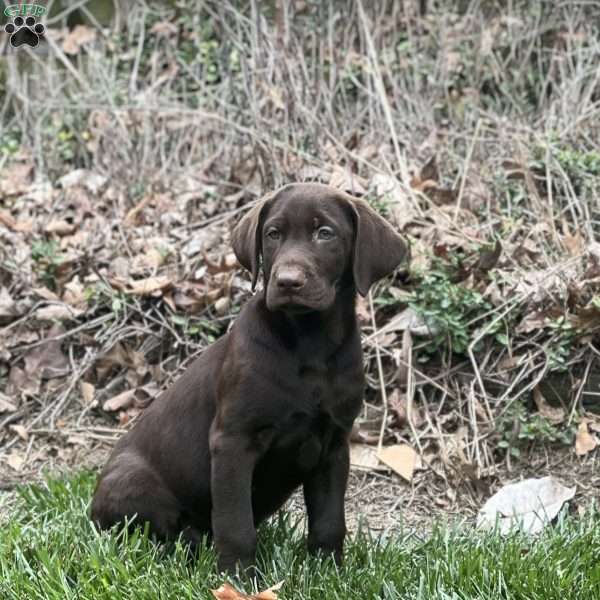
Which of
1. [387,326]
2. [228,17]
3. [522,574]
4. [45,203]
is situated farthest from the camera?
[228,17]

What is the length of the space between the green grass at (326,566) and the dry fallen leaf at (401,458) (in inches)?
34.8

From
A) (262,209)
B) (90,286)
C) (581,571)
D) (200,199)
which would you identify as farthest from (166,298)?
(581,571)

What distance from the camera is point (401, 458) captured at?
566 cm

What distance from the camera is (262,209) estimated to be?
4312 mm

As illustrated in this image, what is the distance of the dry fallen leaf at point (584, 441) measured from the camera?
5.49 meters

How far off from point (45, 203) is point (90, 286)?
1352mm

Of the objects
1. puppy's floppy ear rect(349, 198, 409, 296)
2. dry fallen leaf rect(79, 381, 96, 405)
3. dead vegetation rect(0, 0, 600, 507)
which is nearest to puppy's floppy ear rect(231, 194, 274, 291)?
puppy's floppy ear rect(349, 198, 409, 296)

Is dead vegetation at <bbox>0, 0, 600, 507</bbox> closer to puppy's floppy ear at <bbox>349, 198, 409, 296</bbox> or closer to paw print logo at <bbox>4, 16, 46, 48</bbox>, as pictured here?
paw print logo at <bbox>4, 16, 46, 48</bbox>

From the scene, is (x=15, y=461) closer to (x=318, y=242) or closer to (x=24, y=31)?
(x=318, y=242)

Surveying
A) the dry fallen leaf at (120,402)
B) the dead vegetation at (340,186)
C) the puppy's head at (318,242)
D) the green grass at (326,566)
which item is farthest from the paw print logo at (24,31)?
the green grass at (326,566)

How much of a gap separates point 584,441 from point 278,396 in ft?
6.77

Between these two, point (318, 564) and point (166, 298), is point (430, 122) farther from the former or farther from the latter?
point (318, 564)

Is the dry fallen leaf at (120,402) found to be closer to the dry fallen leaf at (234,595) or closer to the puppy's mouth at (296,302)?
the puppy's mouth at (296,302)

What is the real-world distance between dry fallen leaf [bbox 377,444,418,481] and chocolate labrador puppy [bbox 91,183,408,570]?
1176 mm
